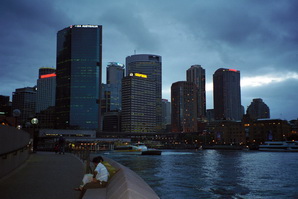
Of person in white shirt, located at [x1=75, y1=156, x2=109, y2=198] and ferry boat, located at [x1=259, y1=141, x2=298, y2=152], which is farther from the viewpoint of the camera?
ferry boat, located at [x1=259, y1=141, x2=298, y2=152]

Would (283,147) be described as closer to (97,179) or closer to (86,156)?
(86,156)

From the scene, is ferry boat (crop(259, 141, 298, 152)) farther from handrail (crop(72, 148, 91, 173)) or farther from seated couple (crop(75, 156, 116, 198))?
seated couple (crop(75, 156, 116, 198))

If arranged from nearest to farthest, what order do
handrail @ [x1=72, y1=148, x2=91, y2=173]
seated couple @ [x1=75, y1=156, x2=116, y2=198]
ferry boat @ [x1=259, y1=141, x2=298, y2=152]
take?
seated couple @ [x1=75, y1=156, x2=116, y2=198] → handrail @ [x1=72, y1=148, x2=91, y2=173] → ferry boat @ [x1=259, y1=141, x2=298, y2=152]

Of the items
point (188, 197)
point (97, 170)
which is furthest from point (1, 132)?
point (188, 197)

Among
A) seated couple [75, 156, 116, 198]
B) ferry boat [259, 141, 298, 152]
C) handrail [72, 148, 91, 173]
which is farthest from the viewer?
ferry boat [259, 141, 298, 152]

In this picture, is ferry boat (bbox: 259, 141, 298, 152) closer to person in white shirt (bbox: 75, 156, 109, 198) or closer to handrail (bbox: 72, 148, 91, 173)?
handrail (bbox: 72, 148, 91, 173)

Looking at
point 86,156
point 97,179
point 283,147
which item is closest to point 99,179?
point 97,179

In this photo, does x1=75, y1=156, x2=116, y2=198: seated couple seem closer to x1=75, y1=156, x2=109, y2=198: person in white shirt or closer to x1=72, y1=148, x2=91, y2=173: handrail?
x1=75, y1=156, x2=109, y2=198: person in white shirt

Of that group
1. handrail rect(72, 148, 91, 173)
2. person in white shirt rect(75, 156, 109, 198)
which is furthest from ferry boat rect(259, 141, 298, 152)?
person in white shirt rect(75, 156, 109, 198)

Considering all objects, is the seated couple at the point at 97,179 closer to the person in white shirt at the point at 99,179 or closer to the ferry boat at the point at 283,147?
the person in white shirt at the point at 99,179

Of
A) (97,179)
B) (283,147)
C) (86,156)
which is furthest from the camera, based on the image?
(283,147)

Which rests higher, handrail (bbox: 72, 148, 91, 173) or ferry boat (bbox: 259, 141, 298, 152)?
handrail (bbox: 72, 148, 91, 173)

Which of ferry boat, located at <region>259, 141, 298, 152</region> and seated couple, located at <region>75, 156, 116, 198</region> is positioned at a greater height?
seated couple, located at <region>75, 156, 116, 198</region>

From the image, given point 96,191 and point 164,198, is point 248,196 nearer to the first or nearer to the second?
point 164,198
